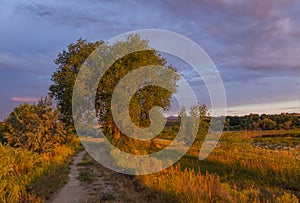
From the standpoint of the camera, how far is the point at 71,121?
28.6 metres

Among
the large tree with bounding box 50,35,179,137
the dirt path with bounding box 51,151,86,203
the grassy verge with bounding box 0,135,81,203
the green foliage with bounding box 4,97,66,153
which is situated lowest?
the dirt path with bounding box 51,151,86,203

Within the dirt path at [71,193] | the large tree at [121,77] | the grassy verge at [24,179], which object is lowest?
the dirt path at [71,193]

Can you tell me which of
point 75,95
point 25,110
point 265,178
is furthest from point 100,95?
point 265,178

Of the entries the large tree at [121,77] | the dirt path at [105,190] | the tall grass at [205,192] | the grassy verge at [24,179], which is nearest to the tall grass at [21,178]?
the grassy verge at [24,179]

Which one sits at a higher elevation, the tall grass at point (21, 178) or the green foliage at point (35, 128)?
the green foliage at point (35, 128)

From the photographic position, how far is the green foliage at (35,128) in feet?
53.8

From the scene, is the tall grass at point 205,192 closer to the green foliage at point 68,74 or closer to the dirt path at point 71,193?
the dirt path at point 71,193

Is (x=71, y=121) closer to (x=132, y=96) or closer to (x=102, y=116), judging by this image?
(x=102, y=116)

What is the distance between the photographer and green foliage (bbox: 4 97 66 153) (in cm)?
1641

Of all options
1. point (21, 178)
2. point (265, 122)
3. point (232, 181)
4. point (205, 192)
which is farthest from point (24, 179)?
point (265, 122)

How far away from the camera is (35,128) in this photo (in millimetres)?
16938

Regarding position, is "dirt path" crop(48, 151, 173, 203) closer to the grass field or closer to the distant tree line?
the grass field

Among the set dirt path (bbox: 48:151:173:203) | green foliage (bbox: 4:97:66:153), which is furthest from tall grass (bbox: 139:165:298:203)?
green foliage (bbox: 4:97:66:153)

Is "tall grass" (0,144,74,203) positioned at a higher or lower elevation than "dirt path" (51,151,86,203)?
higher
